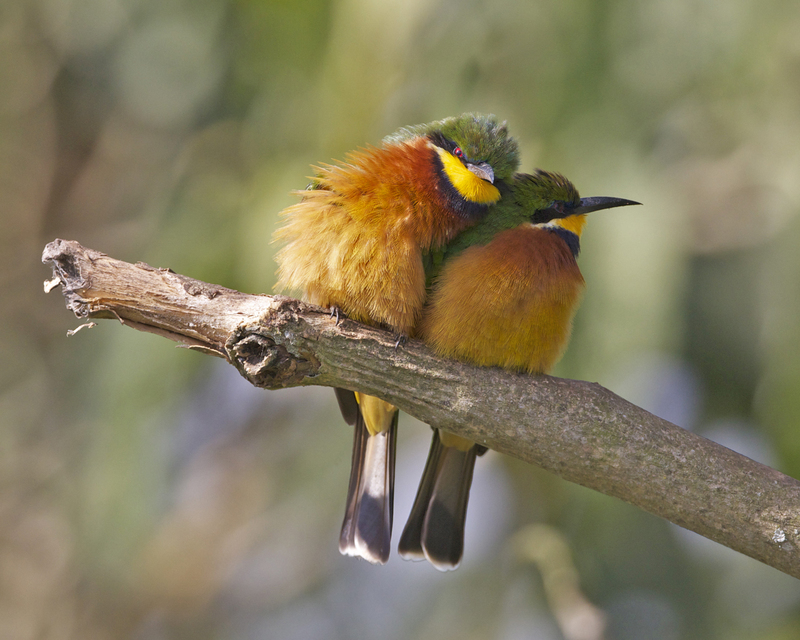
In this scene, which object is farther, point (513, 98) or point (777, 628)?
point (777, 628)

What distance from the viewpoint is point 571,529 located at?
359 centimetres

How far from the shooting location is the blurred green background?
2984 mm

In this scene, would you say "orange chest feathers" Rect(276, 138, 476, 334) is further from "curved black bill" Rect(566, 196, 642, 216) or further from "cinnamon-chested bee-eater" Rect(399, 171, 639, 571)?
"curved black bill" Rect(566, 196, 642, 216)

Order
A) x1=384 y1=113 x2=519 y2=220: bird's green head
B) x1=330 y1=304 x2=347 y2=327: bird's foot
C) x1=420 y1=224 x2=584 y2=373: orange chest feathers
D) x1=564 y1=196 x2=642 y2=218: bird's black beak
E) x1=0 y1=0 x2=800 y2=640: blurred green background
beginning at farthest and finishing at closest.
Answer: x1=0 y1=0 x2=800 y2=640: blurred green background, x1=564 y1=196 x2=642 y2=218: bird's black beak, x1=384 y1=113 x2=519 y2=220: bird's green head, x1=420 y1=224 x2=584 y2=373: orange chest feathers, x1=330 y1=304 x2=347 y2=327: bird's foot

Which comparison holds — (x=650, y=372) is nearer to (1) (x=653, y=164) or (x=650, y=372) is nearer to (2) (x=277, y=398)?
(1) (x=653, y=164)

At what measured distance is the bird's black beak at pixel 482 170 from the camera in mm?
2258

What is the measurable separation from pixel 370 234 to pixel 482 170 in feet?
1.47

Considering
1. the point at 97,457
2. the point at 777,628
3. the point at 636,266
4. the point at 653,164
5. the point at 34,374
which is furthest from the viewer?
the point at 34,374

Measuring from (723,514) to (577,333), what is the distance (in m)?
1.18

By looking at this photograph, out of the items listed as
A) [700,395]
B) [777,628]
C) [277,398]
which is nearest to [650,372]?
[700,395]

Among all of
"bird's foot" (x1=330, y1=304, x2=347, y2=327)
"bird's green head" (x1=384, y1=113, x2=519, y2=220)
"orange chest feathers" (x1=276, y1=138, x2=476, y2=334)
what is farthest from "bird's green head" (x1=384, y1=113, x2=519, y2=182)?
Answer: "bird's foot" (x1=330, y1=304, x2=347, y2=327)

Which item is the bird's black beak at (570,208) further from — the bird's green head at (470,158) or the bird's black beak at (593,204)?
the bird's green head at (470,158)

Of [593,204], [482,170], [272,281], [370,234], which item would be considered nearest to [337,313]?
[370,234]

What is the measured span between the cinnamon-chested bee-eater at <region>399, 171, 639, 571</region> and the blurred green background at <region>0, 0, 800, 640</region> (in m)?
0.58
